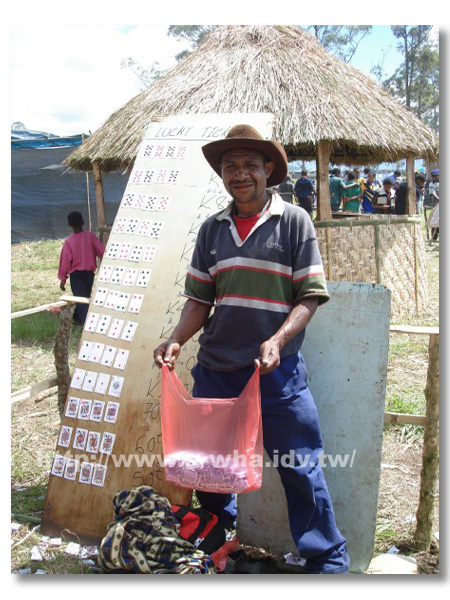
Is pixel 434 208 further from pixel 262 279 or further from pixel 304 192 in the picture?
pixel 262 279

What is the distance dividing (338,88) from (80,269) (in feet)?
14.6

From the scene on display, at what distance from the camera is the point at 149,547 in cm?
266

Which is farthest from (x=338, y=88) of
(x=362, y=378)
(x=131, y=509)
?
(x=131, y=509)

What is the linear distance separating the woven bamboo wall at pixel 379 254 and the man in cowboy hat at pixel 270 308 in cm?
556

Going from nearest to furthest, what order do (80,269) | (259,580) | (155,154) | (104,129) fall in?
(259,580) → (155,154) → (80,269) → (104,129)

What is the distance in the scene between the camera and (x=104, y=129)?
9.44m

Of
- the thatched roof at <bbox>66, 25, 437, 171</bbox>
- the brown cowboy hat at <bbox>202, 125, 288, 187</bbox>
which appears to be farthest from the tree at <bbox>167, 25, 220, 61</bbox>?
the brown cowboy hat at <bbox>202, 125, 288, 187</bbox>

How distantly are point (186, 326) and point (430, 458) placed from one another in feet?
4.89

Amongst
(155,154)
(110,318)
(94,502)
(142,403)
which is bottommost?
(94,502)

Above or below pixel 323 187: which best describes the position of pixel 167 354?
below

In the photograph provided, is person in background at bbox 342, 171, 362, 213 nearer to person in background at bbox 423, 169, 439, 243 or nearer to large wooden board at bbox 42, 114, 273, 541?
person in background at bbox 423, 169, 439, 243

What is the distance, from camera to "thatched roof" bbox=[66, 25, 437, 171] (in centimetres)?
784

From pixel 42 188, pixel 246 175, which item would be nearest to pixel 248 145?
pixel 246 175

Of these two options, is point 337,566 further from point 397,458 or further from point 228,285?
point 397,458
